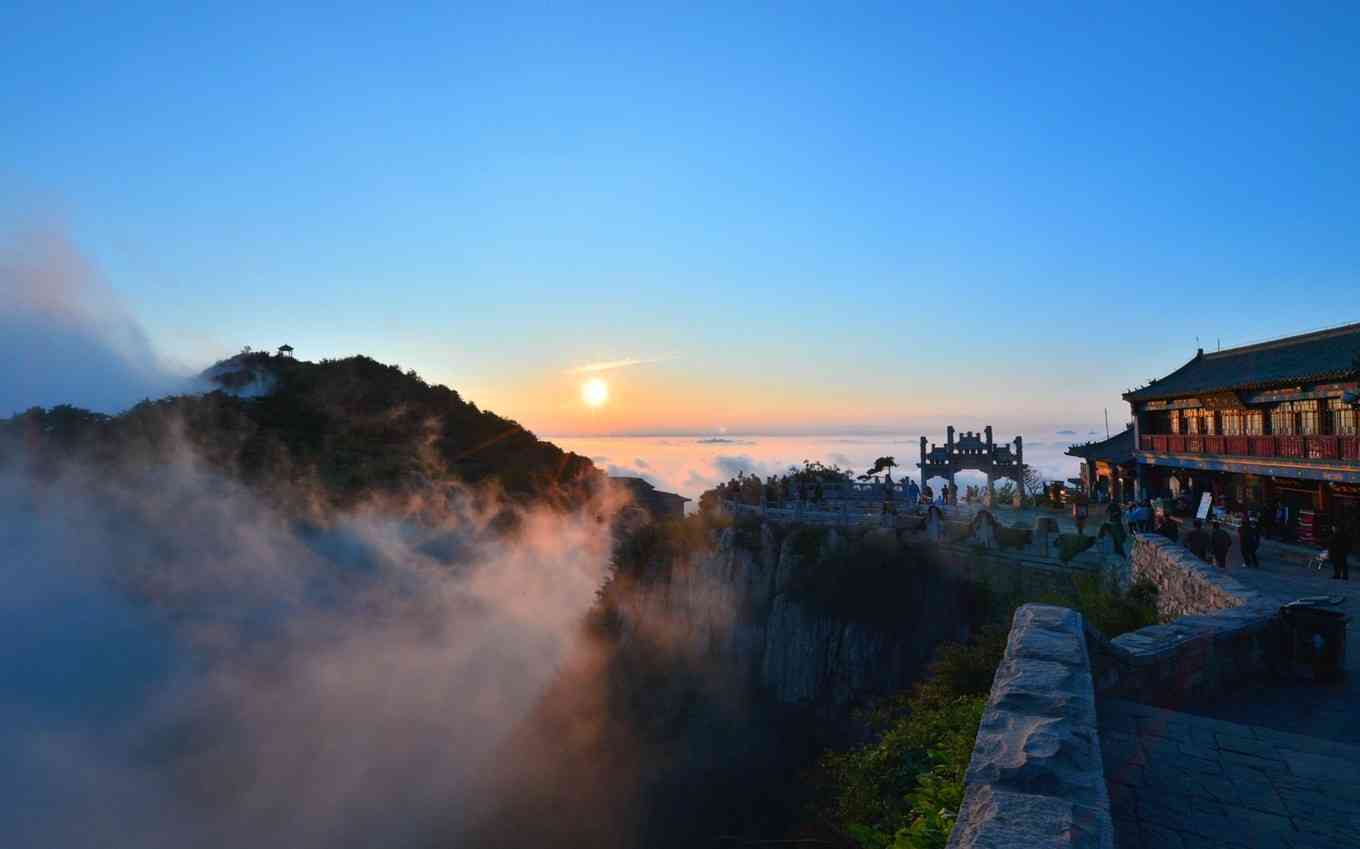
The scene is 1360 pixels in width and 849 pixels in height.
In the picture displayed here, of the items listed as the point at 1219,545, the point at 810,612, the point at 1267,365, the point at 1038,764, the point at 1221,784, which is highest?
the point at 1267,365

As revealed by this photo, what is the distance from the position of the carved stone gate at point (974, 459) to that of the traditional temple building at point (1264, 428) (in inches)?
282

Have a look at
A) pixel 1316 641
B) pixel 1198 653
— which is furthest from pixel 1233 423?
pixel 1198 653

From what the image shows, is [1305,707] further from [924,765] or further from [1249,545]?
[1249,545]

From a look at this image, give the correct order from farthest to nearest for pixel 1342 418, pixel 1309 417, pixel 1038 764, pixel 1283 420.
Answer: pixel 1283 420, pixel 1309 417, pixel 1342 418, pixel 1038 764

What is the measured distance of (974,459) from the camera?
92.4 ft

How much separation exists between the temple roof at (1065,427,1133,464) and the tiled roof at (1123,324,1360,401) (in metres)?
2.94

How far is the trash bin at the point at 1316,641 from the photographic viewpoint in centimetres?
770

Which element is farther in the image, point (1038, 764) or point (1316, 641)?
point (1316, 641)

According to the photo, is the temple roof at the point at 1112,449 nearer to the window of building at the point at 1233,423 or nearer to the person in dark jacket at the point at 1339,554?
the window of building at the point at 1233,423

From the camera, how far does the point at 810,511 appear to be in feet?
79.4

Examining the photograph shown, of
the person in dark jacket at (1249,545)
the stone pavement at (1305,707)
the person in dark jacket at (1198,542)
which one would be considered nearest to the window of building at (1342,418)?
the person in dark jacket at (1249,545)

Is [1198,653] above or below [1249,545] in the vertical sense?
above

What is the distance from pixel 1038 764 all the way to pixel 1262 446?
28.6m

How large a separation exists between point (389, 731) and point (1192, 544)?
20.0m
